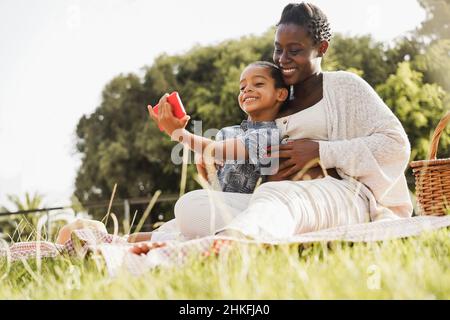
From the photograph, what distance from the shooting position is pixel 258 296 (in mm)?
1719

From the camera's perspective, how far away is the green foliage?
45.0 ft

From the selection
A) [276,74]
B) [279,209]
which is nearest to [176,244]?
[279,209]

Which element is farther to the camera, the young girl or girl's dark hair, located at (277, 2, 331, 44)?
girl's dark hair, located at (277, 2, 331, 44)

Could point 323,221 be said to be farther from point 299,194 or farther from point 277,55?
point 277,55

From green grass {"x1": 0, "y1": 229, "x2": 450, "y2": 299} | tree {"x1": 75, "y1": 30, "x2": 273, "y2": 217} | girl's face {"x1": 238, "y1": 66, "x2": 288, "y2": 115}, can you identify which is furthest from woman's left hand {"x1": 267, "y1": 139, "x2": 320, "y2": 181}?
tree {"x1": 75, "y1": 30, "x2": 273, "y2": 217}

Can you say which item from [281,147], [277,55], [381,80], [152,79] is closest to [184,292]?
[281,147]

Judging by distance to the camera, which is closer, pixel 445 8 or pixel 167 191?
pixel 445 8

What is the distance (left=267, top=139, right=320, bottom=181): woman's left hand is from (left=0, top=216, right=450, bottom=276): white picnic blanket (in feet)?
1.22

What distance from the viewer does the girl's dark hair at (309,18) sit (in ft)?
11.1

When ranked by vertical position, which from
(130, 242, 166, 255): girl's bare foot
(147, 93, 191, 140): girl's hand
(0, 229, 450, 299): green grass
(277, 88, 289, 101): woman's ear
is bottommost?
(0, 229, 450, 299): green grass

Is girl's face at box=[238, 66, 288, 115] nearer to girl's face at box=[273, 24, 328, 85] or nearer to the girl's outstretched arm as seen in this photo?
girl's face at box=[273, 24, 328, 85]

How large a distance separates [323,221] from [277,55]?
979 mm

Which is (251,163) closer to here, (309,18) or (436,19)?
(309,18)

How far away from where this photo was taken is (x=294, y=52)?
11.0 ft
